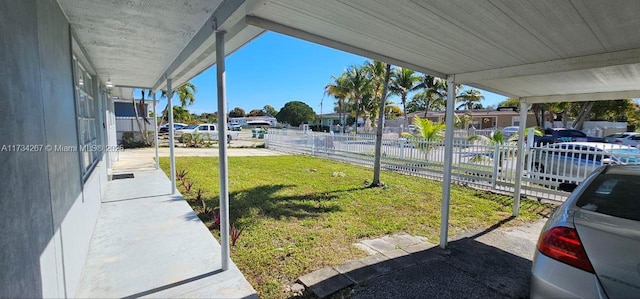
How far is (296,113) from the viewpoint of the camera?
194 feet

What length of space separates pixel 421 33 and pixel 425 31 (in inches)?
2.3

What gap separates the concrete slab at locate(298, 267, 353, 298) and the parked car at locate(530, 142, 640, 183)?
20.2 feet

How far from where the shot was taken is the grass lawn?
3.62 meters

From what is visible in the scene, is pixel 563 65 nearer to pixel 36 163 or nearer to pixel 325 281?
pixel 325 281

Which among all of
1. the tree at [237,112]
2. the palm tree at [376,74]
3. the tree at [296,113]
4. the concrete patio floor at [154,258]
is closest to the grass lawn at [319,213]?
the concrete patio floor at [154,258]

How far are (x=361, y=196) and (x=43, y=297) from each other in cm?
574

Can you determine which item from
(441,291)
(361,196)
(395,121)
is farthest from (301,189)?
(395,121)

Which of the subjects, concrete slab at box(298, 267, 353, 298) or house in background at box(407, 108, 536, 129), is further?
house in background at box(407, 108, 536, 129)

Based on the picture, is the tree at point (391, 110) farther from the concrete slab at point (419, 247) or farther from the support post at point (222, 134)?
the support post at point (222, 134)

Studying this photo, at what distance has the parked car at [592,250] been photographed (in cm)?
170

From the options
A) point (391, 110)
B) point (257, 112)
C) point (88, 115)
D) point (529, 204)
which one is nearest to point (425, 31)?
point (529, 204)

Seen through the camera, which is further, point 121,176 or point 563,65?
point 121,176

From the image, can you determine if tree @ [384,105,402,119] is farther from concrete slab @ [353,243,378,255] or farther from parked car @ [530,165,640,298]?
parked car @ [530,165,640,298]

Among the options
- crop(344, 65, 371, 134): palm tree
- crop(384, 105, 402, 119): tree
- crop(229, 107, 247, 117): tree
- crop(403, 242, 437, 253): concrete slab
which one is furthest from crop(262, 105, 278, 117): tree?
crop(403, 242, 437, 253): concrete slab
